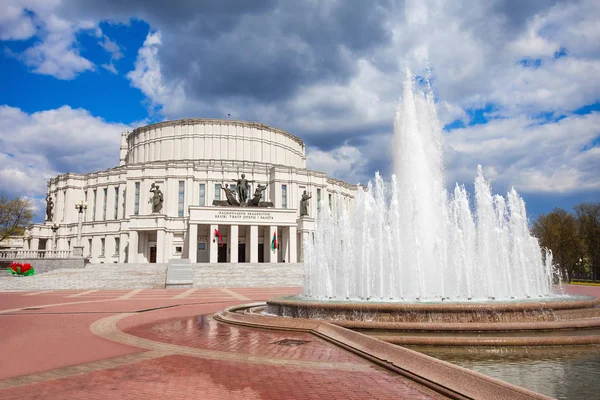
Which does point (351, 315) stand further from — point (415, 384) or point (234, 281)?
point (234, 281)

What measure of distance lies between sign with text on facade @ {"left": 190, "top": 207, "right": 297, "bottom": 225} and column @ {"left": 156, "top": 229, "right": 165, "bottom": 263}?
5443 mm

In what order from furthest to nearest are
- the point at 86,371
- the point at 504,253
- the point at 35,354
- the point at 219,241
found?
the point at 219,241, the point at 504,253, the point at 35,354, the point at 86,371

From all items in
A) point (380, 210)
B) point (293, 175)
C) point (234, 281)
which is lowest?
point (234, 281)

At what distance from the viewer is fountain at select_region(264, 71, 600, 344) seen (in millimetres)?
10203

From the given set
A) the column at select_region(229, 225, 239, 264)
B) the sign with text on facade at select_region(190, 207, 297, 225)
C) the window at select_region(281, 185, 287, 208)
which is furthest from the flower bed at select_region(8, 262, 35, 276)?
the window at select_region(281, 185, 287, 208)

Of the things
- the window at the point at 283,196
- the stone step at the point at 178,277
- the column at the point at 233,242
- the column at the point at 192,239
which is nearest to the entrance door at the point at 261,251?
the window at the point at 283,196

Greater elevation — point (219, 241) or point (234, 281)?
point (219, 241)

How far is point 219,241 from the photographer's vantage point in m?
48.0

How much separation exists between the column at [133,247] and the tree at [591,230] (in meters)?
51.5

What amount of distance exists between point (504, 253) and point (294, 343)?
430 inches

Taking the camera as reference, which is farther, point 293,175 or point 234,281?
point 293,175

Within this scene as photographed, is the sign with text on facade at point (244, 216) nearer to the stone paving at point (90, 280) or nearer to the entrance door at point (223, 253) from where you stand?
the entrance door at point (223, 253)

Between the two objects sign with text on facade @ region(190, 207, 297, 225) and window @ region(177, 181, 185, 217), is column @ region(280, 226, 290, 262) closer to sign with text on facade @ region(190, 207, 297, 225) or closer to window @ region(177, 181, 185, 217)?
sign with text on facade @ region(190, 207, 297, 225)

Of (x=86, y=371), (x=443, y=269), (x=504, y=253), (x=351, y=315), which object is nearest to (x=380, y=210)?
(x=443, y=269)
